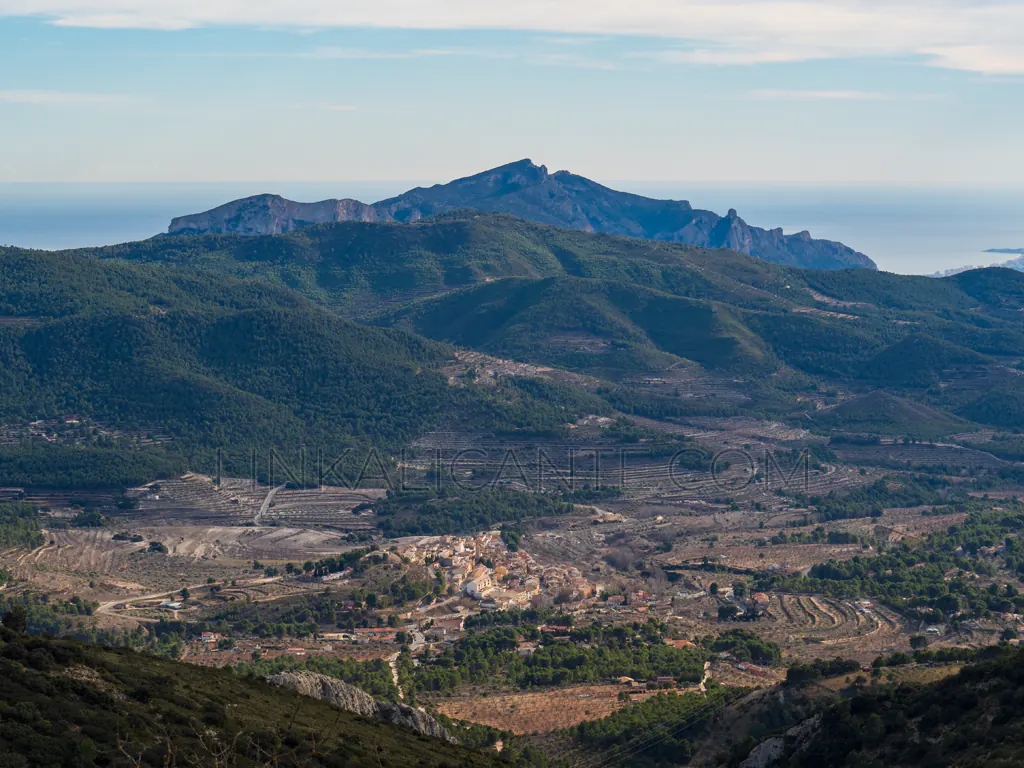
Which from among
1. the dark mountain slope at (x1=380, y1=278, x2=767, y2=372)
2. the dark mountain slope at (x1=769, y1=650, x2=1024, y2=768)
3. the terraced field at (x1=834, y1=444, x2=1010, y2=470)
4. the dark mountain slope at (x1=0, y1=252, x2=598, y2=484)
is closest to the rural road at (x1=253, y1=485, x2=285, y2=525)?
the dark mountain slope at (x1=0, y1=252, x2=598, y2=484)

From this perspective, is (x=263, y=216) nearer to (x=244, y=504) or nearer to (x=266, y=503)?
(x=266, y=503)

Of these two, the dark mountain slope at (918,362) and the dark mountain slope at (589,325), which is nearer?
the dark mountain slope at (918,362)

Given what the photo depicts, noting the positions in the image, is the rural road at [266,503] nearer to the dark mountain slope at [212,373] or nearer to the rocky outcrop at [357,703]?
the dark mountain slope at [212,373]

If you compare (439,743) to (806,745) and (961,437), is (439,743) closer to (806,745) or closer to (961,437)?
(806,745)

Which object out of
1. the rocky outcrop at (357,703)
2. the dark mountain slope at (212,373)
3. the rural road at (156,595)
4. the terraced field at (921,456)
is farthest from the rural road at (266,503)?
the rocky outcrop at (357,703)

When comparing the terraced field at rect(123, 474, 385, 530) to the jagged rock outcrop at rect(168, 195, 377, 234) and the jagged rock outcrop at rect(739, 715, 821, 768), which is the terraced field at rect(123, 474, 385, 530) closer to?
the jagged rock outcrop at rect(739, 715, 821, 768)
